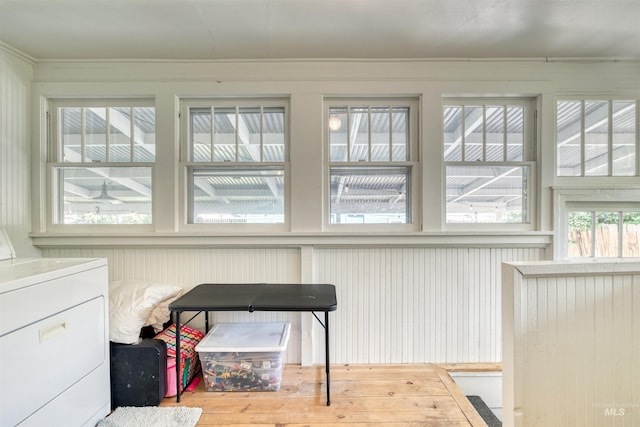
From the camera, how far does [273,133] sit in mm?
1997

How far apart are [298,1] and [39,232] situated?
2.36 metres

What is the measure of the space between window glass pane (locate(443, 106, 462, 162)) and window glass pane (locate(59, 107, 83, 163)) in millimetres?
2792

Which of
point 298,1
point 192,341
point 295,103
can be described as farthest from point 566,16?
point 192,341

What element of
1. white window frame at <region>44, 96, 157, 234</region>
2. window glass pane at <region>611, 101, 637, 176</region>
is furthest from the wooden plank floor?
window glass pane at <region>611, 101, 637, 176</region>

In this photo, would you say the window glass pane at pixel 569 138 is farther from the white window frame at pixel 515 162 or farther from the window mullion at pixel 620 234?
the window mullion at pixel 620 234

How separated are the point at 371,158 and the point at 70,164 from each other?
226 centimetres

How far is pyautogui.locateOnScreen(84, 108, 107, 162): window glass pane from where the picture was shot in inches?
78.3

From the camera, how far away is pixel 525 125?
2.00 m

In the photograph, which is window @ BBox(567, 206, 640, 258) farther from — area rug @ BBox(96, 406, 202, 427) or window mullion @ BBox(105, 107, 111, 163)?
window mullion @ BBox(105, 107, 111, 163)

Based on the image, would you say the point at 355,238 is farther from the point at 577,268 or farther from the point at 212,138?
the point at 212,138

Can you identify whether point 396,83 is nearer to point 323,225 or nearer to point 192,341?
point 323,225

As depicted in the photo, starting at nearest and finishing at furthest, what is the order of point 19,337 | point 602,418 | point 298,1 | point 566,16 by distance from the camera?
1. point 19,337
2. point 602,418
3. point 298,1
4. point 566,16

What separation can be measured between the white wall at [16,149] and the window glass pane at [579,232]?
3.97 meters

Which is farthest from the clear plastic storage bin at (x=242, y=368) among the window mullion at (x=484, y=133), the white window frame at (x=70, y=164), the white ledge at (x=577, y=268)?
the window mullion at (x=484, y=133)
